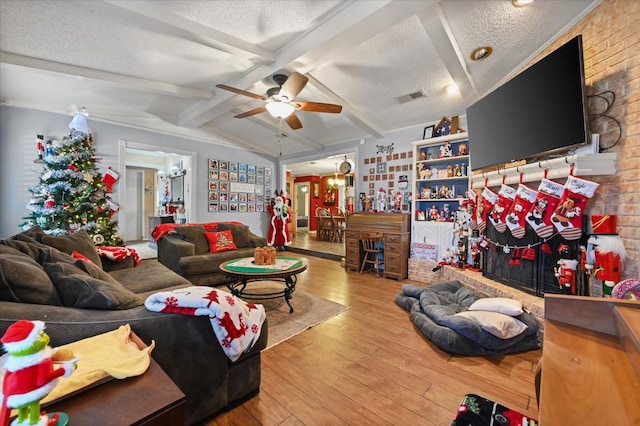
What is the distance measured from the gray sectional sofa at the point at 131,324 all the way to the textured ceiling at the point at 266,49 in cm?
215

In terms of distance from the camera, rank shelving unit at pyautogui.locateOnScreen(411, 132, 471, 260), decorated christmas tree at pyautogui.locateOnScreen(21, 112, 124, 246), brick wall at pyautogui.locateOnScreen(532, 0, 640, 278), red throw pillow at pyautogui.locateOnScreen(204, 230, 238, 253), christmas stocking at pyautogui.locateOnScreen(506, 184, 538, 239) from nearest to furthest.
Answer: brick wall at pyautogui.locateOnScreen(532, 0, 640, 278) < christmas stocking at pyautogui.locateOnScreen(506, 184, 538, 239) < decorated christmas tree at pyautogui.locateOnScreen(21, 112, 124, 246) < shelving unit at pyautogui.locateOnScreen(411, 132, 471, 260) < red throw pillow at pyautogui.locateOnScreen(204, 230, 238, 253)

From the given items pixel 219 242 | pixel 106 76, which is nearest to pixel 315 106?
pixel 219 242

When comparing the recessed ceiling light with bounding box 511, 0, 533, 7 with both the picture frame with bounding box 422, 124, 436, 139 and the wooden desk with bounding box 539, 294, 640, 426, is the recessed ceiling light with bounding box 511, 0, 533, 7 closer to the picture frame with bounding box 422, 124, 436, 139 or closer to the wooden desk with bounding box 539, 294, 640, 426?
the picture frame with bounding box 422, 124, 436, 139

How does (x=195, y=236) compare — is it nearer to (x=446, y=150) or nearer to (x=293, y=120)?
(x=293, y=120)

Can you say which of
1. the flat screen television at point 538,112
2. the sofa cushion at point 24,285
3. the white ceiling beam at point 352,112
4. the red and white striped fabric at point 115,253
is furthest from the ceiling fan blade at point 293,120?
the sofa cushion at point 24,285

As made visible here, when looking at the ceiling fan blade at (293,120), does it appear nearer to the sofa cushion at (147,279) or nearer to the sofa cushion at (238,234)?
the sofa cushion at (238,234)

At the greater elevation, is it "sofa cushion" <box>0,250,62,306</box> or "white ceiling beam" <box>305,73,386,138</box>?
"white ceiling beam" <box>305,73,386,138</box>

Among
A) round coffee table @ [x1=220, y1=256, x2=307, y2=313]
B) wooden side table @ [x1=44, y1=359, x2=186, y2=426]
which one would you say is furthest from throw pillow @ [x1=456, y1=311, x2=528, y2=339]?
wooden side table @ [x1=44, y1=359, x2=186, y2=426]

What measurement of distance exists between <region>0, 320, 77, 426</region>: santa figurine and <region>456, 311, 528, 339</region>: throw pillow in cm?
248

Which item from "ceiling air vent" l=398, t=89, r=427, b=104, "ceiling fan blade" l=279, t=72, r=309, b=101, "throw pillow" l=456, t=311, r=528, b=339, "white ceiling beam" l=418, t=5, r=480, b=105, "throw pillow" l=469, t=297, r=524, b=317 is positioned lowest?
"throw pillow" l=456, t=311, r=528, b=339

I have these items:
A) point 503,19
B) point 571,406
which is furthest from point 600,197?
point 571,406

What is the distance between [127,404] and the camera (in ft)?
2.64

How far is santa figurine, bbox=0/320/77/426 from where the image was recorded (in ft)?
1.95

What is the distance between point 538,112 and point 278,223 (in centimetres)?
549
